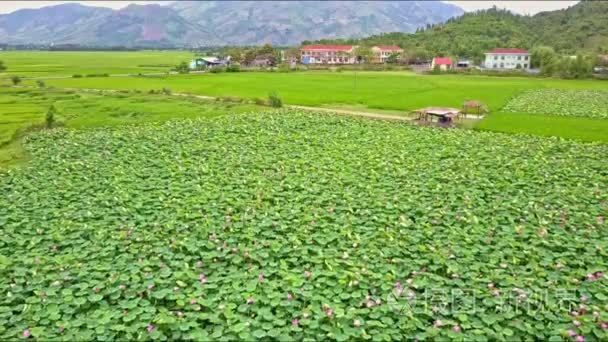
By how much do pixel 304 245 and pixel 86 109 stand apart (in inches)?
853

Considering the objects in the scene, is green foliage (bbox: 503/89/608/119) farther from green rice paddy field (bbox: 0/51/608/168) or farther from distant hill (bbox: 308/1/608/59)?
distant hill (bbox: 308/1/608/59)

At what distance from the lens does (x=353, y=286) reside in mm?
6996

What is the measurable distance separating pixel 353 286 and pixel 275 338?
1.62 meters

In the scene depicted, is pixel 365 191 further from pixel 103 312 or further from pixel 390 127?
pixel 390 127

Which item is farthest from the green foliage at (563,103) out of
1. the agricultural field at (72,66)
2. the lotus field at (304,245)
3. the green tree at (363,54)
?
the green tree at (363,54)

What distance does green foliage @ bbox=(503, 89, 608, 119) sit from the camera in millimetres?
27781

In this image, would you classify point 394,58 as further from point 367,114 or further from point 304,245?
point 304,245

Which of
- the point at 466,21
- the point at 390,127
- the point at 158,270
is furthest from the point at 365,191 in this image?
the point at 466,21

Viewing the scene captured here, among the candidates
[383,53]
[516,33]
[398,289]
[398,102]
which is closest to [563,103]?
[398,102]

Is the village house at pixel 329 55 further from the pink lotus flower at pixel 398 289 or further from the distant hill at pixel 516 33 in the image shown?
the pink lotus flower at pixel 398 289

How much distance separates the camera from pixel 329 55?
94750 millimetres

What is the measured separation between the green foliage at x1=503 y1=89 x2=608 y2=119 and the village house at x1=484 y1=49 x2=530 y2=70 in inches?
1760

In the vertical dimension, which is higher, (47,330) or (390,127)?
(390,127)

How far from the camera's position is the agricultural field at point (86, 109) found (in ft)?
65.7
